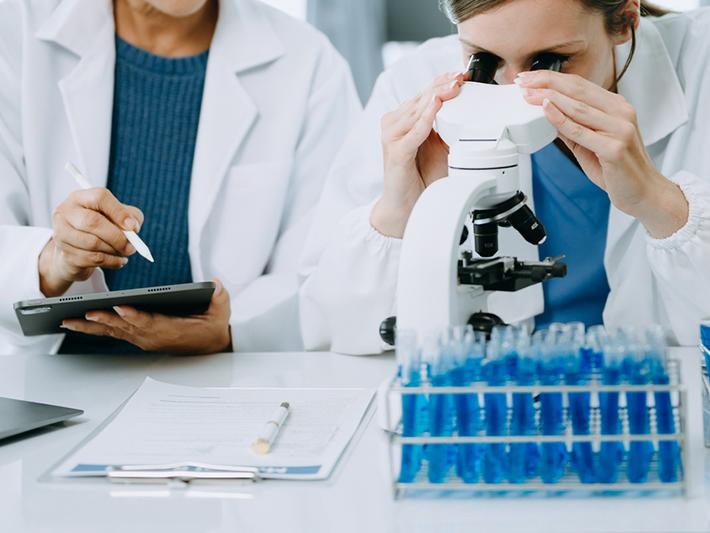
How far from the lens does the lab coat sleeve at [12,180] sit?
1.77m

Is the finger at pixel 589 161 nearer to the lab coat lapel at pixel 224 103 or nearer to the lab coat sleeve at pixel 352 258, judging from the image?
the lab coat sleeve at pixel 352 258

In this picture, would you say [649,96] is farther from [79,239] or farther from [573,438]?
[79,239]

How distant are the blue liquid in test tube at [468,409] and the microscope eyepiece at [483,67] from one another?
0.49m

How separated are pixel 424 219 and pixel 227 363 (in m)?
0.68

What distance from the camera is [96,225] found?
1.55 meters

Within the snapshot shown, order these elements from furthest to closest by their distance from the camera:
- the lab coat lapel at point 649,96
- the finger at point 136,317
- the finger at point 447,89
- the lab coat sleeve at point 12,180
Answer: the lab coat sleeve at point 12,180 < the lab coat lapel at point 649,96 < the finger at point 136,317 < the finger at point 447,89

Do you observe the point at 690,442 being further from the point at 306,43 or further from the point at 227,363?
the point at 306,43

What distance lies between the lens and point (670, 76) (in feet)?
5.52

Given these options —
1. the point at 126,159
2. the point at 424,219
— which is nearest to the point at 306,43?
the point at 126,159

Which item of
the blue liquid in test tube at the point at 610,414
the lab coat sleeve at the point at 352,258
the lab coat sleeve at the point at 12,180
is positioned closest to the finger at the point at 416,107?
the lab coat sleeve at the point at 352,258

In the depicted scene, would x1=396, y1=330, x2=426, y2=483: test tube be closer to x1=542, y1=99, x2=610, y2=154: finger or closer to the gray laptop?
x1=542, y1=99, x2=610, y2=154: finger

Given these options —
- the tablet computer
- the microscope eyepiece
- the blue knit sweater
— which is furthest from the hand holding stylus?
the microscope eyepiece

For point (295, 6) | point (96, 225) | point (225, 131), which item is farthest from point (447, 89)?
point (295, 6)

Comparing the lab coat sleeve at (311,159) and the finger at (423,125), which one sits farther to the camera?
the lab coat sleeve at (311,159)
